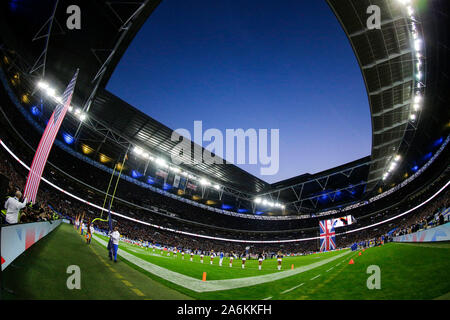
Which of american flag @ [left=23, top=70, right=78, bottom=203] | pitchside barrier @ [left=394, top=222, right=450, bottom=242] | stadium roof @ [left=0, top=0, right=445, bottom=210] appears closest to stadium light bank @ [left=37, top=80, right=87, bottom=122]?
stadium roof @ [left=0, top=0, right=445, bottom=210]

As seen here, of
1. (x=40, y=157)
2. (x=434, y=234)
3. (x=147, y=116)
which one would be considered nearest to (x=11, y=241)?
(x=40, y=157)

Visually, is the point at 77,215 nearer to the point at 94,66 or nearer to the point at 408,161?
the point at 94,66

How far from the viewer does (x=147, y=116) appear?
28.7 m

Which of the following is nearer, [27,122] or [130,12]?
[130,12]

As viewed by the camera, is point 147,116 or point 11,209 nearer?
point 11,209

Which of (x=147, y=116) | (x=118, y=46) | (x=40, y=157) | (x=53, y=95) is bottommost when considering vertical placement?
(x=40, y=157)

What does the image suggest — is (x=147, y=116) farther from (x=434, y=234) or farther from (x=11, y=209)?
(x=434, y=234)

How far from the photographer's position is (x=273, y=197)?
5150 centimetres

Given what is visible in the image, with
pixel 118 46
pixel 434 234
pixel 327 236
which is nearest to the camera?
pixel 434 234

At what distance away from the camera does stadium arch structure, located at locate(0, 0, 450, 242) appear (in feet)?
53.9

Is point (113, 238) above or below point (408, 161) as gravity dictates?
below

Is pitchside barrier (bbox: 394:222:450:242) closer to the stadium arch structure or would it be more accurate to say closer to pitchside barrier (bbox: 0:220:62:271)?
the stadium arch structure
